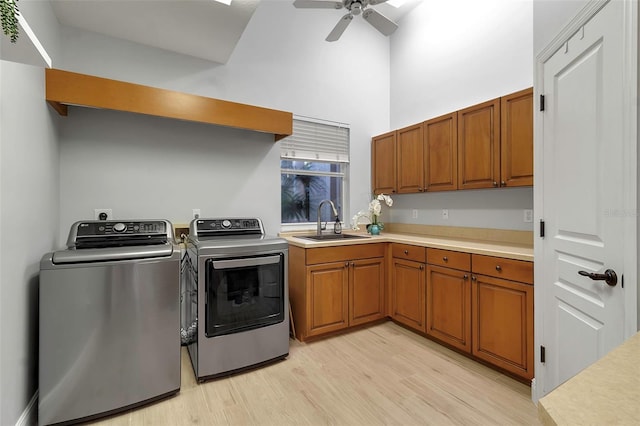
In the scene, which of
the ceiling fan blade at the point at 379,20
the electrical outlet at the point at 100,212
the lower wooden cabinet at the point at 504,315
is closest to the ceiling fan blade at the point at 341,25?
the ceiling fan blade at the point at 379,20

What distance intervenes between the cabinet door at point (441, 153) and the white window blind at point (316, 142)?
3.31ft

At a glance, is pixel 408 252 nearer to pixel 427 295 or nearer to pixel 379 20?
pixel 427 295

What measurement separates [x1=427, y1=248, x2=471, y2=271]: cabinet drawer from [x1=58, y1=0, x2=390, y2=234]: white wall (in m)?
1.35

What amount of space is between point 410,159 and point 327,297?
1.80 meters

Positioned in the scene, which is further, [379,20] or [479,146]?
[479,146]

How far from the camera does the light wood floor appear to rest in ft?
5.77

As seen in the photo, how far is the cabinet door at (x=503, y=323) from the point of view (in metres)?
2.03

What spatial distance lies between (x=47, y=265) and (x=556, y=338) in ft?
9.52

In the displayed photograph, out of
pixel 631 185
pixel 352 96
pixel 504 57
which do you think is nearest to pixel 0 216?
pixel 631 185

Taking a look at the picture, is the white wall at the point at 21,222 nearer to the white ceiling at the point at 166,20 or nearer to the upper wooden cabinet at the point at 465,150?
the white ceiling at the point at 166,20

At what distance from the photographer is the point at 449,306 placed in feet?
8.42

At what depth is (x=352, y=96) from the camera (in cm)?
383

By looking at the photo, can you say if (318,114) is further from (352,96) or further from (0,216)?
(0,216)

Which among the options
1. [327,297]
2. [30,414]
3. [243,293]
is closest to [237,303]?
[243,293]
